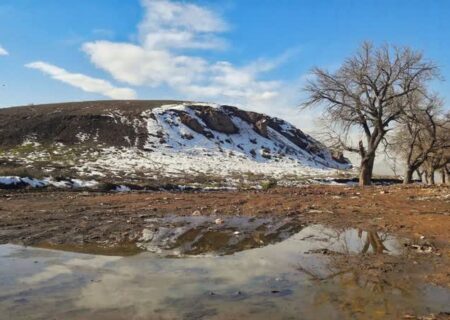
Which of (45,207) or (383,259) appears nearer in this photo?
(383,259)

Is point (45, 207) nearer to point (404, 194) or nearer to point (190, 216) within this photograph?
point (190, 216)

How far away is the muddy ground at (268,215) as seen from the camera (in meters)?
8.60

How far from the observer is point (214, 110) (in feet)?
275

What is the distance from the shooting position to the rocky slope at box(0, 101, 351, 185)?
47784 mm

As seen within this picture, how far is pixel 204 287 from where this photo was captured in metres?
6.56

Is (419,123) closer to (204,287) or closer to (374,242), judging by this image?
(374,242)

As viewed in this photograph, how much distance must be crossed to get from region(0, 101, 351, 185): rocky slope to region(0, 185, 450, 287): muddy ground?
17932 mm

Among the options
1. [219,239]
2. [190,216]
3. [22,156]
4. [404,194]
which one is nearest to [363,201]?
[404,194]

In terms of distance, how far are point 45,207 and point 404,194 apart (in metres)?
14.0

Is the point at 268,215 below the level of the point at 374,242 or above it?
above

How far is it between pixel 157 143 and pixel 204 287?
60.4m

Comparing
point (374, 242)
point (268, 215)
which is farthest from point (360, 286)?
point (268, 215)

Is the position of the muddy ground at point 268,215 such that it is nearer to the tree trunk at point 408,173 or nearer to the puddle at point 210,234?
the puddle at point 210,234

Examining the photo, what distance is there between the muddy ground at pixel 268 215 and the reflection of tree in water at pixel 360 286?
3.5 inches
